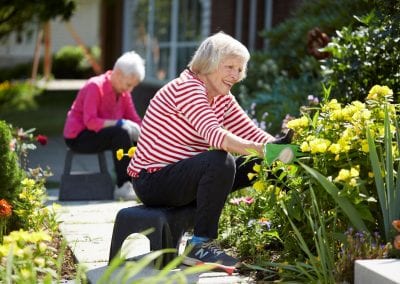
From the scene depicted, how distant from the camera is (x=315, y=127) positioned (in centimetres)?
368

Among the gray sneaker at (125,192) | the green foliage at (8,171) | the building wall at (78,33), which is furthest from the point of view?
the building wall at (78,33)

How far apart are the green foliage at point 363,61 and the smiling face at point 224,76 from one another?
Answer: 1.69 m

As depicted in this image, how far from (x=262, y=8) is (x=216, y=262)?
8981 millimetres

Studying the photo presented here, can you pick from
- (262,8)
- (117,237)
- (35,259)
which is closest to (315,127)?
(117,237)

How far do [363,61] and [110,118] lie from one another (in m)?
2.04

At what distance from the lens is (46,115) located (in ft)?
51.9

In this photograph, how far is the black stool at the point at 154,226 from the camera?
3719 millimetres

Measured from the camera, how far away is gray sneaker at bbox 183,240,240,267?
367 cm

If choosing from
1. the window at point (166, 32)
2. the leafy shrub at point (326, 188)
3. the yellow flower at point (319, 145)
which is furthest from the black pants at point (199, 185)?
the window at point (166, 32)

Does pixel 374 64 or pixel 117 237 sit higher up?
pixel 374 64

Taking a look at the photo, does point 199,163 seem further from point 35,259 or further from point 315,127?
point 35,259

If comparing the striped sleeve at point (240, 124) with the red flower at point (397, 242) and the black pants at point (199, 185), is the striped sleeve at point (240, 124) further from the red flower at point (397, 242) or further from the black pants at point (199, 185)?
the red flower at point (397, 242)

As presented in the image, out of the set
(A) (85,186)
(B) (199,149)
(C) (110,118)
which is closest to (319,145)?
(B) (199,149)

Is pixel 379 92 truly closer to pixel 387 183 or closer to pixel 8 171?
pixel 387 183
